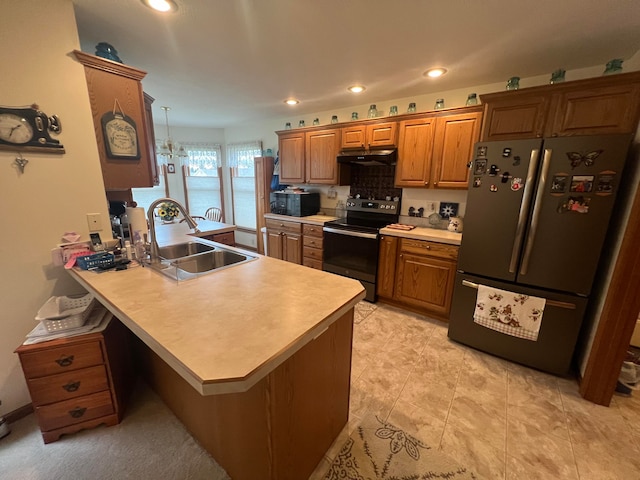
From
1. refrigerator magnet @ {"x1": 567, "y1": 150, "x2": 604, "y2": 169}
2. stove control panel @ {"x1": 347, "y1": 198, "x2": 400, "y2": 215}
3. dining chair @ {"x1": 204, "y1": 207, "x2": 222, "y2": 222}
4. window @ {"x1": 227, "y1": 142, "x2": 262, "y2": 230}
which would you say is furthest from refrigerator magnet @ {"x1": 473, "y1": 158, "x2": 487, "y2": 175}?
dining chair @ {"x1": 204, "y1": 207, "x2": 222, "y2": 222}

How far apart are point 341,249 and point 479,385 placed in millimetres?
1911

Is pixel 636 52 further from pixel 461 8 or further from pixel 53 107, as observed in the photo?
pixel 53 107

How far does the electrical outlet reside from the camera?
1.68 meters

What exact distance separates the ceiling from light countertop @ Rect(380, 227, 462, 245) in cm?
150

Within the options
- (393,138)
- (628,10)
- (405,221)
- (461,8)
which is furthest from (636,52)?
(405,221)

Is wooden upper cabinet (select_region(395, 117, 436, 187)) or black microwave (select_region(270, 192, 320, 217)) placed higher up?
wooden upper cabinet (select_region(395, 117, 436, 187))

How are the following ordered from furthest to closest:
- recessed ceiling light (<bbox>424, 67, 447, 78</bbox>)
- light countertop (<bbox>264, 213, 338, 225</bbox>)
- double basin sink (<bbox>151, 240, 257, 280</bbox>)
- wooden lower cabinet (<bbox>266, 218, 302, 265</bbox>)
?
wooden lower cabinet (<bbox>266, 218, 302, 265</bbox>) < light countertop (<bbox>264, 213, 338, 225</bbox>) < recessed ceiling light (<bbox>424, 67, 447, 78</bbox>) < double basin sink (<bbox>151, 240, 257, 280</bbox>)

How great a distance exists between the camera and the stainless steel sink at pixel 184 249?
2.06 metres

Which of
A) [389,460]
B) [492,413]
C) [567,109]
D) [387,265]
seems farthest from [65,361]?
[567,109]

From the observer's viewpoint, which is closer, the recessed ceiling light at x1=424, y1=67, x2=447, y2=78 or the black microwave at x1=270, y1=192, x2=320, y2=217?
the recessed ceiling light at x1=424, y1=67, x2=447, y2=78

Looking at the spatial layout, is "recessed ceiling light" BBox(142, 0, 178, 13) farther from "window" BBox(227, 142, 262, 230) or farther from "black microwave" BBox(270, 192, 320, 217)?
"window" BBox(227, 142, 262, 230)

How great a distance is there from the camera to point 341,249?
3307 mm

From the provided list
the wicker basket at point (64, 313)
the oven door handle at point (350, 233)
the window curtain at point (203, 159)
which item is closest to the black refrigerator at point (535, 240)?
the oven door handle at point (350, 233)

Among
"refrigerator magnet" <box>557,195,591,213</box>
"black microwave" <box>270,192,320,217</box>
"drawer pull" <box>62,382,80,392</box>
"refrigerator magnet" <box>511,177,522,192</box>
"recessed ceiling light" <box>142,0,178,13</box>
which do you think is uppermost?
"recessed ceiling light" <box>142,0,178,13</box>
